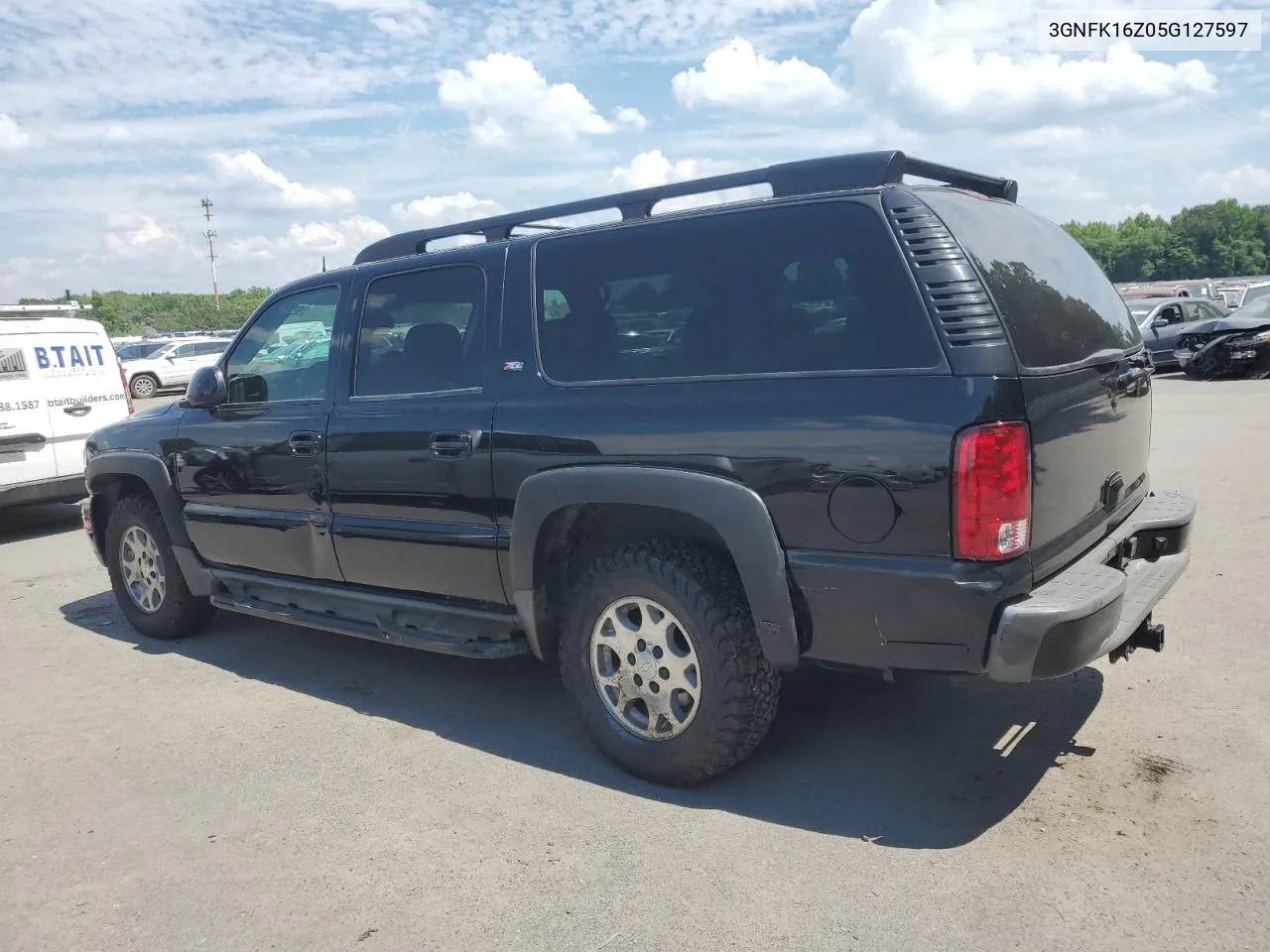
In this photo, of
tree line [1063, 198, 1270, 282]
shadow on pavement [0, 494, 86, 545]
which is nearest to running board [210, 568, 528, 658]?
shadow on pavement [0, 494, 86, 545]

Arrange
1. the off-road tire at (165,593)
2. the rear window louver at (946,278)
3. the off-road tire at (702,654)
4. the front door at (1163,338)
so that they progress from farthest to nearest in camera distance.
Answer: the front door at (1163,338)
the off-road tire at (165,593)
the off-road tire at (702,654)
the rear window louver at (946,278)

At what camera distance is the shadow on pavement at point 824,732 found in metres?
3.48

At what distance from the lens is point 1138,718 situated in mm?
4039

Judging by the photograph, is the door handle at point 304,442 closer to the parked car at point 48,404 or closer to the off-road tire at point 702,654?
the off-road tire at point 702,654

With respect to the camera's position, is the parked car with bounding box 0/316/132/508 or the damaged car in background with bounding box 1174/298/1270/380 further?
the damaged car in background with bounding box 1174/298/1270/380

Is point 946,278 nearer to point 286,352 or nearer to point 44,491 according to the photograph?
point 286,352

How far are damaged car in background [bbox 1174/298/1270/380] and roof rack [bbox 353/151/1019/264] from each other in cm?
1672

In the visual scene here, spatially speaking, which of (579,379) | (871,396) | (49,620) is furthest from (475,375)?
(49,620)

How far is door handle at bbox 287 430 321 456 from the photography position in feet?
15.4

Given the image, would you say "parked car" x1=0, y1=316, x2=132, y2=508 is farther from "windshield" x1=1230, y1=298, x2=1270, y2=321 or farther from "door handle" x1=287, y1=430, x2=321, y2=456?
"windshield" x1=1230, y1=298, x2=1270, y2=321

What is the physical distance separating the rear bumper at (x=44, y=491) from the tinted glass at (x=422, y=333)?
549cm

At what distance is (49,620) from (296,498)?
2762mm

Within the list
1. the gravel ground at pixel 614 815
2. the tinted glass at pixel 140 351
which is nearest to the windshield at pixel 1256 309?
the gravel ground at pixel 614 815

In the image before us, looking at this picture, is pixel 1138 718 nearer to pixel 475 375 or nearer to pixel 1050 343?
pixel 1050 343
